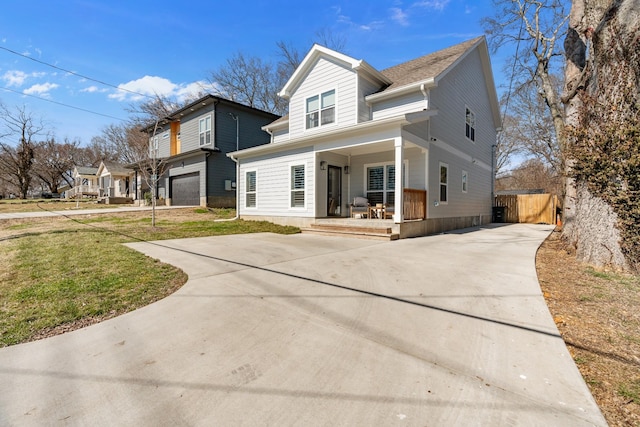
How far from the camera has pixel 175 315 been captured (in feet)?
9.80

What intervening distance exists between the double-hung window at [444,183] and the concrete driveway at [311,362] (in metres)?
7.49

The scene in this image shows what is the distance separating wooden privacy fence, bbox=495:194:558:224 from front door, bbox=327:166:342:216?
11504mm

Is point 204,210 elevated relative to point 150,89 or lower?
lower

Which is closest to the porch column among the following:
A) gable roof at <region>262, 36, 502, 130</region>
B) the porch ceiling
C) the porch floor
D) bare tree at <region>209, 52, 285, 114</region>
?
the porch floor

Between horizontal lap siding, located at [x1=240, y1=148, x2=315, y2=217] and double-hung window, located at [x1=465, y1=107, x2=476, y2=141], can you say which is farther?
double-hung window, located at [x1=465, y1=107, x2=476, y2=141]

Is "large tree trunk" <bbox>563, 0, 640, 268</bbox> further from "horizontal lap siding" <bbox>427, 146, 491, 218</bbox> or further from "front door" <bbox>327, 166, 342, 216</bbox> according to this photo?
"front door" <bbox>327, 166, 342, 216</bbox>

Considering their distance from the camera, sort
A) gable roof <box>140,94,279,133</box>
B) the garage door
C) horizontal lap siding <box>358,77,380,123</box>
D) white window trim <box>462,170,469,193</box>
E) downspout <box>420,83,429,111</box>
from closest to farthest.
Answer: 1. downspout <box>420,83,429,111</box>
2. horizontal lap siding <box>358,77,380,123</box>
3. white window trim <box>462,170,469,193</box>
4. gable roof <box>140,94,279,133</box>
5. the garage door

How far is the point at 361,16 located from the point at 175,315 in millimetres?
15977

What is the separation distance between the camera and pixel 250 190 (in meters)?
13.3

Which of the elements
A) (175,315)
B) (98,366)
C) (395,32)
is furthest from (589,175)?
(395,32)

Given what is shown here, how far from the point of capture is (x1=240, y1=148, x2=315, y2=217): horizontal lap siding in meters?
10.9

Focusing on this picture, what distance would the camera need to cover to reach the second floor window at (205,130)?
17.5 m

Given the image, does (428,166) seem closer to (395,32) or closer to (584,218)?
(584,218)

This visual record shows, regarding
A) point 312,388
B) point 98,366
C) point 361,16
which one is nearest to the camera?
point 312,388
